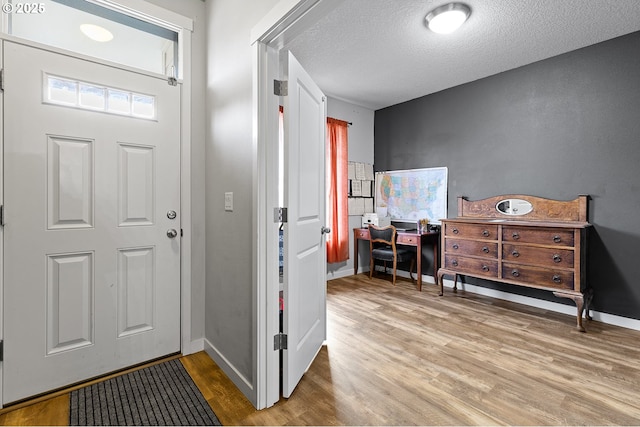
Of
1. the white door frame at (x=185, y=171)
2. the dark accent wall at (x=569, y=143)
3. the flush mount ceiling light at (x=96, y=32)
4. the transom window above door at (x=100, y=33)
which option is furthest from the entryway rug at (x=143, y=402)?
the dark accent wall at (x=569, y=143)

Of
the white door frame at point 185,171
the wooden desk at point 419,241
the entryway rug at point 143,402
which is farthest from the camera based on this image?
the wooden desk at point 419,241

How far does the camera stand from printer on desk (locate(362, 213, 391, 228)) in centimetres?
438

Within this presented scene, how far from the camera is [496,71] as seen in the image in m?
3.43

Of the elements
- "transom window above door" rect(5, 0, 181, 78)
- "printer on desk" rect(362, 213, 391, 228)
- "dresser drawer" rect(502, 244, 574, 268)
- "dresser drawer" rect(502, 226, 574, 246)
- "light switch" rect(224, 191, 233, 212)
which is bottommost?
"dresser drawer" rect(502, 244, 574, 268)

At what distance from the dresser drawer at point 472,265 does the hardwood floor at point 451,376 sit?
42 cm

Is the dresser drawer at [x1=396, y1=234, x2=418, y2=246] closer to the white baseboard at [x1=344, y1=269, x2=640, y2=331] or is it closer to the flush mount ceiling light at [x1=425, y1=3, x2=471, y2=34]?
the white baseboard at [x1=344, y1=269, x2=640, y2=331]

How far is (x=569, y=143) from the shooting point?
303 centimetres

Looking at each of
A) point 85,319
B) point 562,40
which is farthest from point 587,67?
point 85,319

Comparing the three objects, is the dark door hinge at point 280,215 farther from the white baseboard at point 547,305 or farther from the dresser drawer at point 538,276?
the white baseboard at point 547,305

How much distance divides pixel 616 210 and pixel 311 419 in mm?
3189

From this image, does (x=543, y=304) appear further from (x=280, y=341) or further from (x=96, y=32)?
(x=96, y=32)

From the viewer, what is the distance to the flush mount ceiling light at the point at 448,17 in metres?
2.26

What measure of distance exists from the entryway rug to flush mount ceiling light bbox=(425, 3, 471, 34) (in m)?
3.01

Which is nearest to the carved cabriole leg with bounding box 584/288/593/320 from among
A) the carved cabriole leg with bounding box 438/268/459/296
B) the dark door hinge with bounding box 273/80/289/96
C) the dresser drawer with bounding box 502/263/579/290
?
the dresser drawer with bounding box 502/263/579/290
